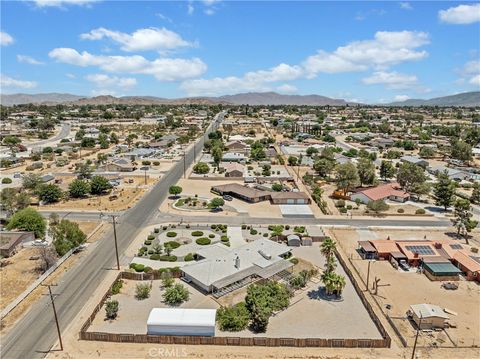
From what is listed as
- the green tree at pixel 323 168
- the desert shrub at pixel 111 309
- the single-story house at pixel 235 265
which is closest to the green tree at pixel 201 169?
the green tree at pixel 323 168

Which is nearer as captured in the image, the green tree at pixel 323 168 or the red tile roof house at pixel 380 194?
the red tile roof house at pixel 380 194

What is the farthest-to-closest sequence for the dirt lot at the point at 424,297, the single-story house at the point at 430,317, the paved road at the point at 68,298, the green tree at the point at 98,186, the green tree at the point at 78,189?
the green tree at the point at 98,186, the green tree at the point at 78,189, the single-story house at the point at 430,317, the dirt lot at the point at 424,297, the paved road at the point at 68,298

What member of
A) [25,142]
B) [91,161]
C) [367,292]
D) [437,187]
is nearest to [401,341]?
[367,292]

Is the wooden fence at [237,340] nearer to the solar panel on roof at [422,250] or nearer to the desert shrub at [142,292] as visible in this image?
the desert shrub at [142,292]

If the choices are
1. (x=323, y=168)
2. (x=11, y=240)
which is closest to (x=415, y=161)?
(x=323, y=168)

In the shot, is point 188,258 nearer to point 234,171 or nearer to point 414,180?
point 234,171

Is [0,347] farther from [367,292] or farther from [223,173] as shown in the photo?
[223,173]

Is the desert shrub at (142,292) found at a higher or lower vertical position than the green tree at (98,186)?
lower

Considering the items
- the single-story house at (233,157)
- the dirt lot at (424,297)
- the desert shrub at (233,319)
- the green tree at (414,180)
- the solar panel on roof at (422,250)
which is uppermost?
the green tree at (414,180)
